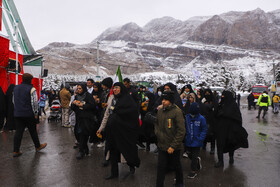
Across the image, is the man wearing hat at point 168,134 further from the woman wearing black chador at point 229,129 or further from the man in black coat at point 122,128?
the woman wearing black chador at point 229,129

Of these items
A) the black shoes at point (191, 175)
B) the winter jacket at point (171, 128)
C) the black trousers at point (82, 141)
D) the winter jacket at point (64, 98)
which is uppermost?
the winter jacket at point (171, 128)

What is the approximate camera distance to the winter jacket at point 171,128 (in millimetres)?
3621

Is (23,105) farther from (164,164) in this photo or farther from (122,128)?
(164,164)

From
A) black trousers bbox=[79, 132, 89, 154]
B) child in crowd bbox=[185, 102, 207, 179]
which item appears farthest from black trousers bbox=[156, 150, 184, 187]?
black trousers bbox=[79, 132, 89, 154]

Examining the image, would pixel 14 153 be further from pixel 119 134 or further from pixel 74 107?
pixel 119 134

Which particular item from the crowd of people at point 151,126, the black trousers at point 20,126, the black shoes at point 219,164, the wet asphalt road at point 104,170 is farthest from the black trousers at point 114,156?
the black trousers at point 20,126

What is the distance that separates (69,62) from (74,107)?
545ft

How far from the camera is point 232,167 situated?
512 cm

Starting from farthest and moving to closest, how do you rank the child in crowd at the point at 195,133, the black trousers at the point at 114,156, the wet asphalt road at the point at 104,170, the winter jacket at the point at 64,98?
the winter jacket at the point at 64,98, the child in crowd at the point at 195,133, the black trousers at the point at 114,156, the wet asphalt road at the point at 104,170

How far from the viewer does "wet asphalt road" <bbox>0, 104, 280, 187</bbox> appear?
4234 millimetres

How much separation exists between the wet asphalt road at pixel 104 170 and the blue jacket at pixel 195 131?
625mm

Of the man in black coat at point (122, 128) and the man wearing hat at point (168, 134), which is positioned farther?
the man in black coat at point (122, 128)

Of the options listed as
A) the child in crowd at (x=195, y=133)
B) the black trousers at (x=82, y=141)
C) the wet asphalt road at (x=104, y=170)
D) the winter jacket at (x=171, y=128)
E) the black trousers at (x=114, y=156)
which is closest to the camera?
the winter jacket at (x=171, y=128)

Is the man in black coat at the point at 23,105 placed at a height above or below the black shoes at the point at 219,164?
above
